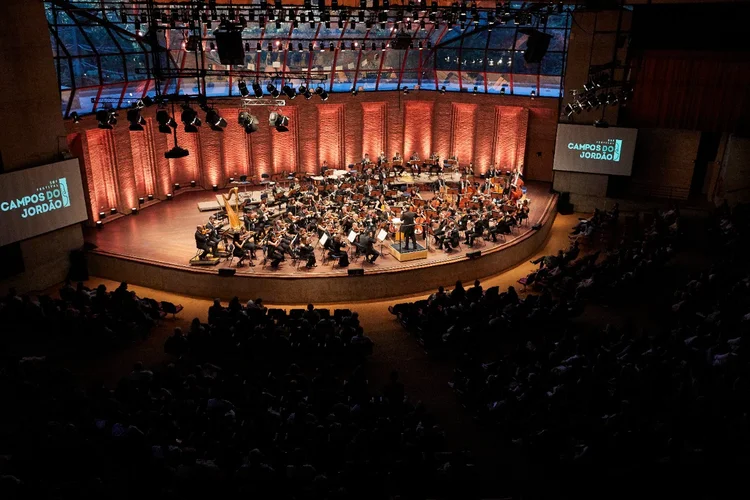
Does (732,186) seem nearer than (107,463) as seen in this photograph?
No

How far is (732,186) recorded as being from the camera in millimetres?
20672

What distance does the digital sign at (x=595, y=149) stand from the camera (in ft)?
72.0

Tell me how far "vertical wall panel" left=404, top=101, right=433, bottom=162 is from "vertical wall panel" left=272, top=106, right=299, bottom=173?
15.5 feet

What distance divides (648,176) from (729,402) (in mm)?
16000

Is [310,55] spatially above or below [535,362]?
above

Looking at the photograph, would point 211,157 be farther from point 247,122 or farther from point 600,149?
point 600,149

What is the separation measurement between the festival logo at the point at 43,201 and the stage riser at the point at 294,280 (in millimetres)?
1667

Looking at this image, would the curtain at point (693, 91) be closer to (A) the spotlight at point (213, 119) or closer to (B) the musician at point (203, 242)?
(A) the spotlight at point (213, 119)

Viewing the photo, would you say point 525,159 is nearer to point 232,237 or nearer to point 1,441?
point 232,237

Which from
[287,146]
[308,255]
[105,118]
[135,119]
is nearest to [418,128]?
[287,146]

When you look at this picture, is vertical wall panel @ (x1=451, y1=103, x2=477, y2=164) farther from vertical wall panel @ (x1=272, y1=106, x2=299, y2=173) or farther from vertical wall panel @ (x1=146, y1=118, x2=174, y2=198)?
vertical wall panel @ (x1=146, y1=118, x2=174, y2=198)

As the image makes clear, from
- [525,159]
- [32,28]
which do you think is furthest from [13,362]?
[525,159]

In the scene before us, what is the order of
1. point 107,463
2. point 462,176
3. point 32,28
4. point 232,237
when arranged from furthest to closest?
point 462,176
point 232,237
point 32,28
point 107,463

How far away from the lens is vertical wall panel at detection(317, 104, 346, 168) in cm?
2536
